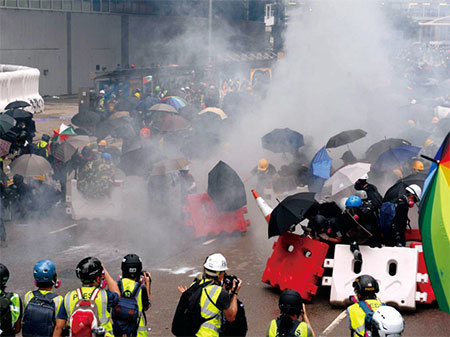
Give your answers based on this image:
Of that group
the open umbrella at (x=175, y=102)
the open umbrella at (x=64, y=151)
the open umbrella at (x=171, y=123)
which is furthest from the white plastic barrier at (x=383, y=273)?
the open umbrella at (x=175, y=102)

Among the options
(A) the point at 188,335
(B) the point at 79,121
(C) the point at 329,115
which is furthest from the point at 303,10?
(A) the point at 188,335

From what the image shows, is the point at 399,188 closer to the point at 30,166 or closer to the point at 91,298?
the point at 91,298

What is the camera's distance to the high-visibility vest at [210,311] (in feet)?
15.9

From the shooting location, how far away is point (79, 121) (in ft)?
53.2

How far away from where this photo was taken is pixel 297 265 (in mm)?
8164

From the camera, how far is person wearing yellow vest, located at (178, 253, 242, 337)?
15.8ft

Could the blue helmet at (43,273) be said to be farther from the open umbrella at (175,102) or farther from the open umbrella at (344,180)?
the open umbrella at (175,102)

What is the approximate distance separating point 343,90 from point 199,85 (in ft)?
19.9

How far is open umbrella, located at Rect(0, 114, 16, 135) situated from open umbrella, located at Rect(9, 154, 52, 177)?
2.37m

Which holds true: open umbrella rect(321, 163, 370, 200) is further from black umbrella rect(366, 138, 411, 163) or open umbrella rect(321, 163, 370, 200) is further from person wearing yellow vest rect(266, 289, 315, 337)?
person wearing yellow vest rect(266, 289, 315, 337)

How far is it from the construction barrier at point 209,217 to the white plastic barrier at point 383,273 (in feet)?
10.3

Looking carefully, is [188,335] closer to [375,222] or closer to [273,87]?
[375,222]

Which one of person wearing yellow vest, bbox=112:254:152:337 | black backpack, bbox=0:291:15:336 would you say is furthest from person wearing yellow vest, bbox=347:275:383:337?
black backpack, bbox=0:291:15:336

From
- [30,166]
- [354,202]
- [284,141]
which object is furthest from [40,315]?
[284,141]
